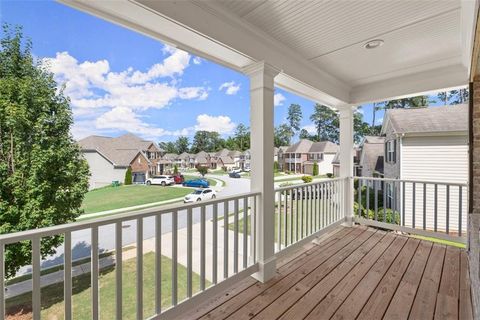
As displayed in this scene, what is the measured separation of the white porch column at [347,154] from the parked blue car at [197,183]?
279cm

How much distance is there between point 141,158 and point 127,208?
0.49 metres

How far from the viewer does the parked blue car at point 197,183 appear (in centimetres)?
240

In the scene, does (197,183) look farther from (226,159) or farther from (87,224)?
(87,224)

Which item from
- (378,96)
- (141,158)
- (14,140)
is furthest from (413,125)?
(14,140)

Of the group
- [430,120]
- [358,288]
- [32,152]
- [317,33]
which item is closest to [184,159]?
[32,152]

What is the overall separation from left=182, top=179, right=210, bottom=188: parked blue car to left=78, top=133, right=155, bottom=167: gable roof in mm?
559

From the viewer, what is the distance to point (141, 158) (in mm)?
2127

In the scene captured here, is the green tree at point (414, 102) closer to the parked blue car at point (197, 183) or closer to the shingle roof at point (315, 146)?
the shingle roof at point (315, 146)

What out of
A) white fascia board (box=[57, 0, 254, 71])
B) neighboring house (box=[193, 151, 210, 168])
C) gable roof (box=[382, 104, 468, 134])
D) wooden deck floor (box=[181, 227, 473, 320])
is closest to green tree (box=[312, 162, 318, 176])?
wooden deck floor (box=[181, 227, 473, 320])

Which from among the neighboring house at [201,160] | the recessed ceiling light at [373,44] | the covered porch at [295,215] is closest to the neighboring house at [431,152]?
the covered porch at [295,215]

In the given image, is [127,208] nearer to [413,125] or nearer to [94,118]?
[94,118]

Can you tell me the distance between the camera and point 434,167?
629 cm

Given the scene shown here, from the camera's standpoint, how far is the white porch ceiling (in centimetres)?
175

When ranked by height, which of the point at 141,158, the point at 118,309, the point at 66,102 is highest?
the point at 66,102
